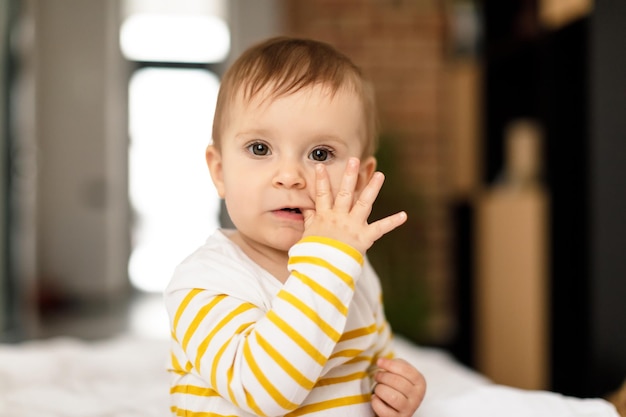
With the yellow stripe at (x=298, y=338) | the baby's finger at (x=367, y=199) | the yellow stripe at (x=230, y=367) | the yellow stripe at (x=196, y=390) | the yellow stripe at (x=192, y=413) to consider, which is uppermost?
the baby's finger at (x=367, y=199)

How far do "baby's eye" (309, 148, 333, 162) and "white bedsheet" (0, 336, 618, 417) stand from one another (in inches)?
18.0

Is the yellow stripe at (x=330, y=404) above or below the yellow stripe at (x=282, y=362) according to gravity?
below

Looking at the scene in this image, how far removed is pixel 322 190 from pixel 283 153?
8 cm

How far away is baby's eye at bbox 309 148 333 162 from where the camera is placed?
1015 millimetres

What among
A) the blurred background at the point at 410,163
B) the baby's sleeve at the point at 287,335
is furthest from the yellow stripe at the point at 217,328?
the blurred background at the point at 410,163

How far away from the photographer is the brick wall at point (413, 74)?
511cm

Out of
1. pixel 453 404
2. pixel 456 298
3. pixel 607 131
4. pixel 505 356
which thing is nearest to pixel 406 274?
pixel 456 298

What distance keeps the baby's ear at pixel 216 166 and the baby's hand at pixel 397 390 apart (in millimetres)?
357

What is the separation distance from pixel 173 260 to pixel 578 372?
7.14m

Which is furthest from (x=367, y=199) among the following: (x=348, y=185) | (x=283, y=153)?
(x=283, y=153)

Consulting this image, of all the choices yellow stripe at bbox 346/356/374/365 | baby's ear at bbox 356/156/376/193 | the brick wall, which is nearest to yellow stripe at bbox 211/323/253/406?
yellow stripe at bbox 346/356/374/365

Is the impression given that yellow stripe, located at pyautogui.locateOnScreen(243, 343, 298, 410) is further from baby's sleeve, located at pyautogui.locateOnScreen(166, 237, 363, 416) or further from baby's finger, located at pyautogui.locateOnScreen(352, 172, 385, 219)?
baby's finger, located at pyautogui.locateOnScreen(352, 172, 385, 219)

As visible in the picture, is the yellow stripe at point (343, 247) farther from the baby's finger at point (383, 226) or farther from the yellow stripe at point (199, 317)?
the yellow stripe at point (199, 317)

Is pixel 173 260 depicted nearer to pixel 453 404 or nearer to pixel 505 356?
pixel 505 356
